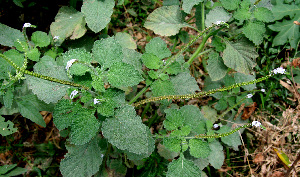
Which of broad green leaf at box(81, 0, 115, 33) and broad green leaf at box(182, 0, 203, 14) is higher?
broad green leaf at box(182, 0, 203, 14)

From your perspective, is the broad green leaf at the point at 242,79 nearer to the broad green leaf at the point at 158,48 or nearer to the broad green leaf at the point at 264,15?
the broad green leaf at the point at 264,15

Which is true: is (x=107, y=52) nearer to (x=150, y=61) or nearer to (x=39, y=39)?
(x=150, y=61)

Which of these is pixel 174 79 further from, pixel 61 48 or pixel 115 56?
pixel 61 48

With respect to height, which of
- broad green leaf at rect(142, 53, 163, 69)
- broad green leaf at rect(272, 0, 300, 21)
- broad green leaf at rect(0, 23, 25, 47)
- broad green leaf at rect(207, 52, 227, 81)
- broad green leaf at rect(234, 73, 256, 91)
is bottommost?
broad green leaf at rect(234, 73, 256, 91)

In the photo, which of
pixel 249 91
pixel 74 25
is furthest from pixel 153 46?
pixel 249 91

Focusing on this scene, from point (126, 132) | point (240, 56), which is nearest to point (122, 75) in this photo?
point (126, 132)

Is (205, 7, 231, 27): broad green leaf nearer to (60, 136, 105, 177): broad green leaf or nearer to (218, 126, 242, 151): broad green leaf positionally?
(218, 126, 242, 151): broad green leaf

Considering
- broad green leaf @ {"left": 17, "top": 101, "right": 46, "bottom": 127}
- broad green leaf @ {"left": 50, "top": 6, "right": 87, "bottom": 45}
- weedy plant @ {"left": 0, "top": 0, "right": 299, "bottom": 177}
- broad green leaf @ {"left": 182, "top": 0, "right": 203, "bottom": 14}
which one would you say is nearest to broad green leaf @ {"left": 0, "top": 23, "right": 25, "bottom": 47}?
weedy plant @ {"left": 0, "top": 0, "right": 299, "bottom": 177}
